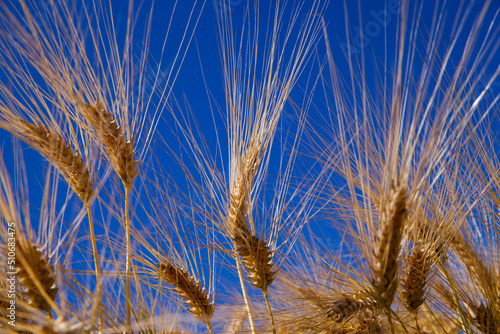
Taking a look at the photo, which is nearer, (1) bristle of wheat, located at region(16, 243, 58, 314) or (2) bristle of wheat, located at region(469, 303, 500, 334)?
(1) bristle of wheat, located at region(16, 243, 58, 314)

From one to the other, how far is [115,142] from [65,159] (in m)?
0.15

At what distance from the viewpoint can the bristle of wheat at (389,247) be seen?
868mm

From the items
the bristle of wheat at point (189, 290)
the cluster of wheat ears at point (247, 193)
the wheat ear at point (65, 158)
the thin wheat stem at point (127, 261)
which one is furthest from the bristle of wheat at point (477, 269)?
the wheat ear at point (65, 158)

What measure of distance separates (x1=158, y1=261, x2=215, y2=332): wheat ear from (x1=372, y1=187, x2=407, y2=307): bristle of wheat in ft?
1.45

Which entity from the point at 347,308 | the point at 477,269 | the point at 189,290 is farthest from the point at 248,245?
the point at 477,269

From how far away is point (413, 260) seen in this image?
109 cm

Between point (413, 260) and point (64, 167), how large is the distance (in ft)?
3.07

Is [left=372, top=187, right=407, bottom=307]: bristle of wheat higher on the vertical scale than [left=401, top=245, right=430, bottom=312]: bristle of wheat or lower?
higher

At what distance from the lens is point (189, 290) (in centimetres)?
111

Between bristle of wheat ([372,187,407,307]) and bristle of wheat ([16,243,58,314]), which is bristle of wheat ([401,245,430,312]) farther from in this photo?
bristle of wheat ([16,243,58,314])

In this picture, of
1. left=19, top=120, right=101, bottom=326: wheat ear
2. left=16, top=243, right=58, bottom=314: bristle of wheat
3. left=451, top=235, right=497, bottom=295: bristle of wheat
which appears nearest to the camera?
left=16, top=243, right=58, bottom=314: bristle of wheat

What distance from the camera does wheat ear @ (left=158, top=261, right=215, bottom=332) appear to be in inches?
43.1

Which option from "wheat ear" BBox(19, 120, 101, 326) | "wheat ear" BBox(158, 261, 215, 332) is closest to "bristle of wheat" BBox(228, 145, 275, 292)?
"wheat ear" BBox(158, 261, 215, 332)

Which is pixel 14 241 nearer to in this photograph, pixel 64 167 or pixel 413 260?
pixel 64 167
